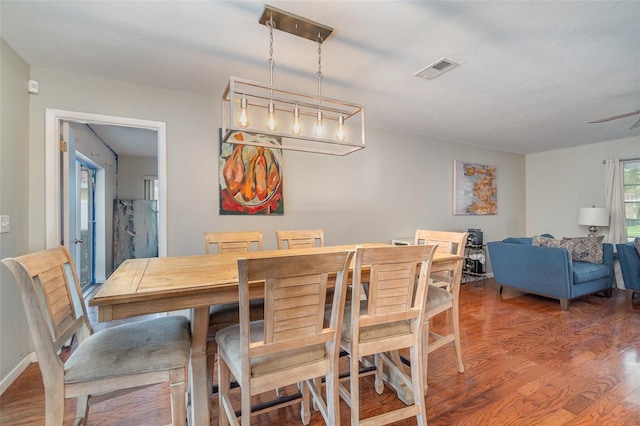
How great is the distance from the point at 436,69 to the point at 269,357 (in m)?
2.42

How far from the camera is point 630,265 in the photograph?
3.91 m

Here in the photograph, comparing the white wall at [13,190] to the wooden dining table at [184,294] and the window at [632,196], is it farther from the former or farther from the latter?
the window at [632,196]

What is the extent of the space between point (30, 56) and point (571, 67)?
13.9 feet

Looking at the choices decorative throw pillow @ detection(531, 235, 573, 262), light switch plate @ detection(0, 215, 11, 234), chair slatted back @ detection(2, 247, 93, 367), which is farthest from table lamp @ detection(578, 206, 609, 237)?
light switch plate @ detection(0, 215, 11, 234)

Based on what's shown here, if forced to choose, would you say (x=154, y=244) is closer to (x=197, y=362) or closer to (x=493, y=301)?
(x=197, y=362)

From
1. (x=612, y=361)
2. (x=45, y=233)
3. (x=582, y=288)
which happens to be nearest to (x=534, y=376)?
(x=612, y=361)

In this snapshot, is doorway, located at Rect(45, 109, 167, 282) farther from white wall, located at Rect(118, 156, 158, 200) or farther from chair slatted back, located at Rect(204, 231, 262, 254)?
white wall, located at Rect(118, 156, 158, 200)

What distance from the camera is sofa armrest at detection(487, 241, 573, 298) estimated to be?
11.6ft

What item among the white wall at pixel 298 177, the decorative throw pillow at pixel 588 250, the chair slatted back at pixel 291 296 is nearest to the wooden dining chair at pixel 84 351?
the chair slatted back at pixel 291 296

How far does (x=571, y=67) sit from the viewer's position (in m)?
2.39

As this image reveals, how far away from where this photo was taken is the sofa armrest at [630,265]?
387 centimetres

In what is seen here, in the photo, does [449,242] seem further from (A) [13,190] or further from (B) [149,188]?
(B) [149,188]

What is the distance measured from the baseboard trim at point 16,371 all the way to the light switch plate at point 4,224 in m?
0.99

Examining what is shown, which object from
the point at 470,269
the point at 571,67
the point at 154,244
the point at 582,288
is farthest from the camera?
the point at 154,244
